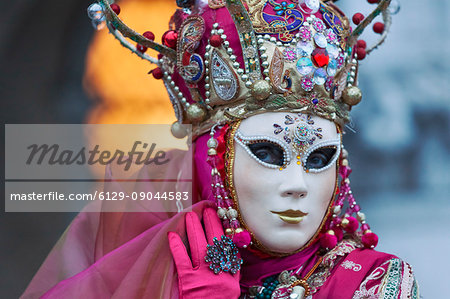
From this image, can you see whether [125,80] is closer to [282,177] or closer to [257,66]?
[257,66]

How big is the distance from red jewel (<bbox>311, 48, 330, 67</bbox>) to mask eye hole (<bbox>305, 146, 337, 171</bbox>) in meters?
0.26

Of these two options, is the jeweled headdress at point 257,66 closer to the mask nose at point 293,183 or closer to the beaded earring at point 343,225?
the beaded earring at point 343,225

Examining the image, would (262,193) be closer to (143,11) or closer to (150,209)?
(150,209)

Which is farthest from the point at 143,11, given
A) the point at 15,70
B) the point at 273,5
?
the point at 273,5

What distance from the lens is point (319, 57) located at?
2.04 meters

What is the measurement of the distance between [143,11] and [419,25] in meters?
1.38

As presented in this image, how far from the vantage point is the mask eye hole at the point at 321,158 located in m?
2.04

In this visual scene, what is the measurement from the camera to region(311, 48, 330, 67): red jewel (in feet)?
6.69

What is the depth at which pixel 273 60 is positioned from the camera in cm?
203

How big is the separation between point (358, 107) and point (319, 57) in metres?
1.34

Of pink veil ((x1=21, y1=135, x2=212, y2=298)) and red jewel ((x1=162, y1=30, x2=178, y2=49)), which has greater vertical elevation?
red jewel ((x1=162, y1=30, x2=178, y2=49))

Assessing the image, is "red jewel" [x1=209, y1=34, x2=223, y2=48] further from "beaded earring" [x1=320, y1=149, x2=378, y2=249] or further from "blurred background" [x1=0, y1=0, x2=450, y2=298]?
"blurred background" [x1=0, y1=0, x2=450, y2=298]

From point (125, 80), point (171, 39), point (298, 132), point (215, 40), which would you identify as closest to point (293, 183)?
point (298, 132)

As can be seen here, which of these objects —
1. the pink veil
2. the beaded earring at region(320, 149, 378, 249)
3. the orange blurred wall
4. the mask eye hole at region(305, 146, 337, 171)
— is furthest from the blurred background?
the mask eye hole at region(305, 146, 337, 171)
